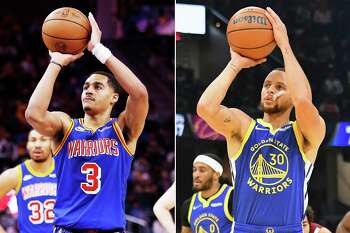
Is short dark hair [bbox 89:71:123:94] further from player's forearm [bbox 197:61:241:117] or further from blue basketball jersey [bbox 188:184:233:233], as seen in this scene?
blue basketball jersey [bbox 188:184:233:233]

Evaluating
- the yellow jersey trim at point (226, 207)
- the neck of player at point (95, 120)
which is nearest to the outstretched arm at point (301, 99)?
the neck of player at point (95, 120)

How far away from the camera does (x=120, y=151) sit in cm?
540

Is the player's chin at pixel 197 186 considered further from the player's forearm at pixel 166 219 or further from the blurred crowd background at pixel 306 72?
the player's forearm at pixel 166 219

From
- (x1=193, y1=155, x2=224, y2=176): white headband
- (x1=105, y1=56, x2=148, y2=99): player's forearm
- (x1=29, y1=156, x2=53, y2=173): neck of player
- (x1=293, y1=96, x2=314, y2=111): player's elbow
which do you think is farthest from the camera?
(x1=29, y1=156, x2=53, y2=173): neck of player

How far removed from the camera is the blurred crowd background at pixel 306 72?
6570 millimetres

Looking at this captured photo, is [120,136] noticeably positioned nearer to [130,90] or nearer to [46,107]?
[130,90]

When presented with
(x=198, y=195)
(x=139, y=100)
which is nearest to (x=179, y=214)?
(x=198, y=195)

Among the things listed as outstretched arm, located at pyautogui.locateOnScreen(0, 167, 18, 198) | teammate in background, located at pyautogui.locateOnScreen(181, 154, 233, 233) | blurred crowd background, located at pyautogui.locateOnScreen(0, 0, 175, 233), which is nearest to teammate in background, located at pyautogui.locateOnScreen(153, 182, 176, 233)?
teammate in background, located at pyautogui.locateOnScreen(181, 154, 233, 233)

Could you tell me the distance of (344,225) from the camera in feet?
22.0

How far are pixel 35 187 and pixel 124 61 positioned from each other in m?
10.2

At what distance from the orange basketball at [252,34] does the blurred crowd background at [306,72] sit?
1290mm

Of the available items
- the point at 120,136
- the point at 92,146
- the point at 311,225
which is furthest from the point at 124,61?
the point at 92,146

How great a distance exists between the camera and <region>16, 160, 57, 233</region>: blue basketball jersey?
6996 millimetres

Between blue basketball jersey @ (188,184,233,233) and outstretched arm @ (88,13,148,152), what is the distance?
157cm
